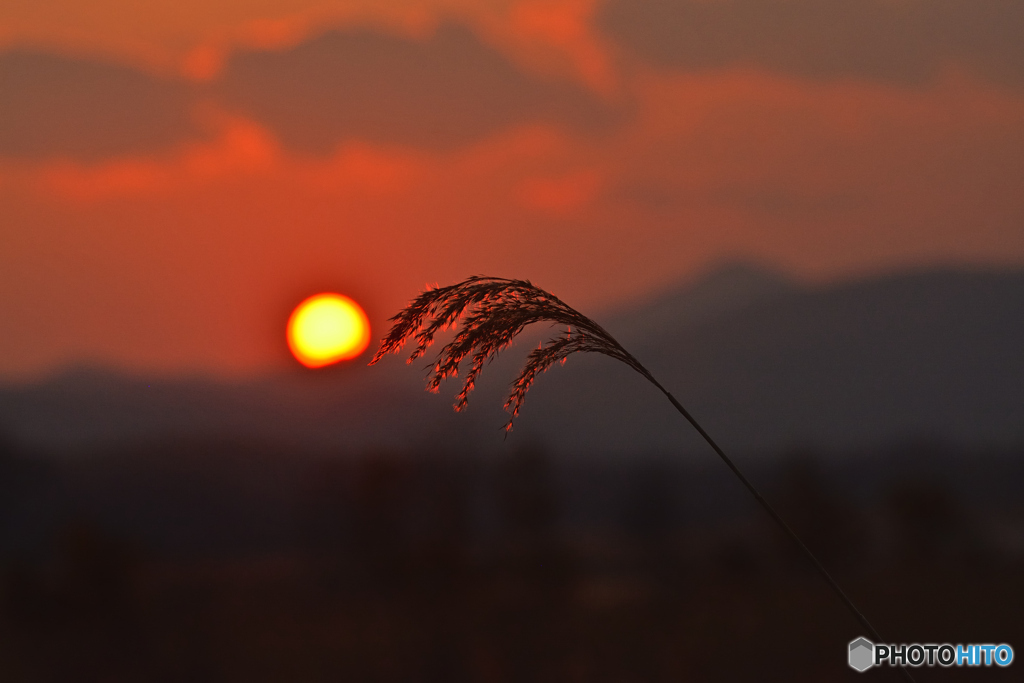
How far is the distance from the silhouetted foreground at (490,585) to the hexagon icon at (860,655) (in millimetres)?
27654

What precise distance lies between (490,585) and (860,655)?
6540 centimetres

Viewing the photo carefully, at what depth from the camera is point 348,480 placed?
394 ft

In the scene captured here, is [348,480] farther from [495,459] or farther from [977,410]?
[977,410]

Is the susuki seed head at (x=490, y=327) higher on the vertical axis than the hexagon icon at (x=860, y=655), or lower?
higher

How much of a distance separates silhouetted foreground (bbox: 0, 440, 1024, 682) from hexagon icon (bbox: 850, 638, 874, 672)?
90.7ft

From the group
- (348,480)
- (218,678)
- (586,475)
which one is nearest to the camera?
(218,678)

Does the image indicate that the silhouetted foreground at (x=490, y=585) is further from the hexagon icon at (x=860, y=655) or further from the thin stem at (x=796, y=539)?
the thin stem at (x=796, y=539)

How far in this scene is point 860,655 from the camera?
4.99 meters

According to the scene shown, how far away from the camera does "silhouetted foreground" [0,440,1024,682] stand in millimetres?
44625

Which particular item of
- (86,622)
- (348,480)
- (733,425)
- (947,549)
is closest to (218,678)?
(86,622)

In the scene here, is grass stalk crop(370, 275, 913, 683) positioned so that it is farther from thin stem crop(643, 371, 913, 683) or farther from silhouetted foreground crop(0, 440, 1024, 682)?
silhouetted foreground crop(0, 440, 1024, 682)

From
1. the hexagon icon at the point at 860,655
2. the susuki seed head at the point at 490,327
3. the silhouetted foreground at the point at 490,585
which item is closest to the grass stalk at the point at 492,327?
the susuki seed head at the point at 490,327

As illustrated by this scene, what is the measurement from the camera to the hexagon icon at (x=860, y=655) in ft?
15.4

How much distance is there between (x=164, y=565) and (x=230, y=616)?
140ft
